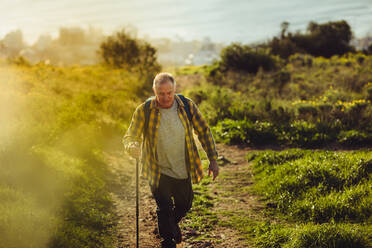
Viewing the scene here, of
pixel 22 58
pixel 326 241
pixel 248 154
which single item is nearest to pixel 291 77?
pixel 248 154

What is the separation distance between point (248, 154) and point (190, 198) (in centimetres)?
421

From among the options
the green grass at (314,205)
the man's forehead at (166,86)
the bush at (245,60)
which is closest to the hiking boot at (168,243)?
the green grass at (314,205)

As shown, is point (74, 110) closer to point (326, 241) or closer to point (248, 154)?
point (248, 154)

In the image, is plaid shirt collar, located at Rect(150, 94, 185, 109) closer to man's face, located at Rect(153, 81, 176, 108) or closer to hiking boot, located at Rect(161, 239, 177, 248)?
man's face, located at Rect(153, 81, 176, 108)

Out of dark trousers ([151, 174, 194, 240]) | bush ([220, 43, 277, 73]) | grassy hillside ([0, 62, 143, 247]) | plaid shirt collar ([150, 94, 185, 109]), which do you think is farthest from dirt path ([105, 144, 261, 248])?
bush ([220, 43, 277, 73])

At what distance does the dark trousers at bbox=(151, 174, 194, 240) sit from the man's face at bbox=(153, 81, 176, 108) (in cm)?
86

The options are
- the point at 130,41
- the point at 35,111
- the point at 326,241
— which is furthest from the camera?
the point at 130,41

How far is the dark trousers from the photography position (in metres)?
3.71

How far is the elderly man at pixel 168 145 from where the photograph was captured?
354cm

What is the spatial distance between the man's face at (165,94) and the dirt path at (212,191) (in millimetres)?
2018

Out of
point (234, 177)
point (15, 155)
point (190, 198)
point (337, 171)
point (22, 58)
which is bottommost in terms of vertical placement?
point (234, 177)

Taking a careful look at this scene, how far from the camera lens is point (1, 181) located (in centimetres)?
460

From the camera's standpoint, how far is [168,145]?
3596mm

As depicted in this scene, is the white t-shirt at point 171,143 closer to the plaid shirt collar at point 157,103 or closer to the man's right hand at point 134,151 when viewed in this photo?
the plaid shirt collar at point 157,103
